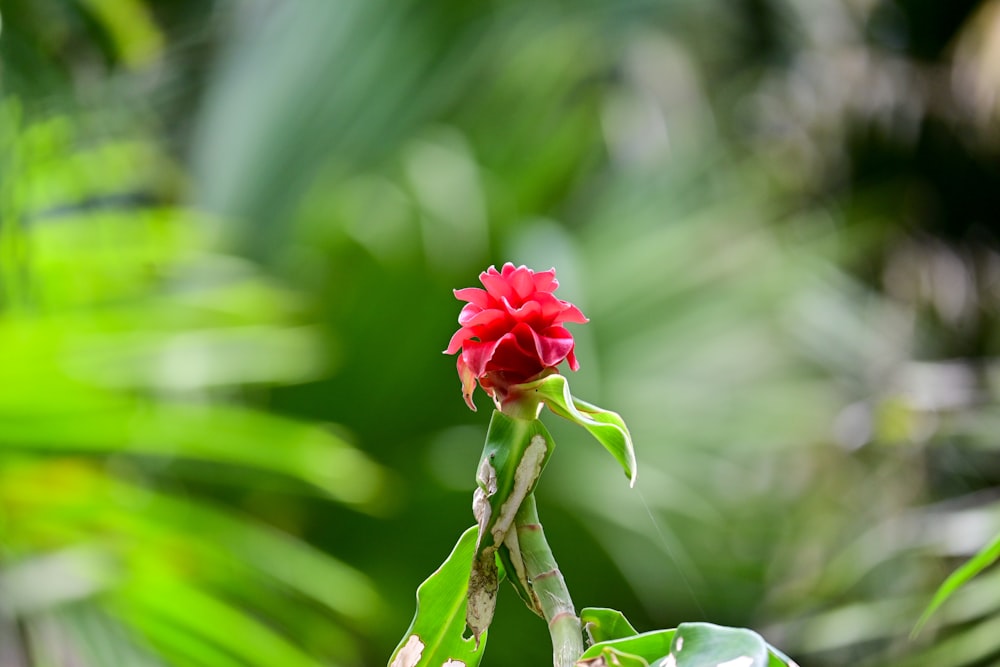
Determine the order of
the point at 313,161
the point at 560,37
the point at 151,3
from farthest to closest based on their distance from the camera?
the point at 151,3
the point at 560,37
the point at 313,161

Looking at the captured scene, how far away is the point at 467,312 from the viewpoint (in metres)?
0.26

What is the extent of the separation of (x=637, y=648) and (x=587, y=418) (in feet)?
0.18

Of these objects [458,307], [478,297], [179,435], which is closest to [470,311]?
[478,297]

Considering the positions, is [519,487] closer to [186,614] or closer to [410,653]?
[410,653]

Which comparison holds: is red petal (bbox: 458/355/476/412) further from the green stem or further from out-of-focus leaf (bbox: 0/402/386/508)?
out-of-focus leaf (bbox: 0/402/386/508)

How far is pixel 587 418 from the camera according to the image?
255mm

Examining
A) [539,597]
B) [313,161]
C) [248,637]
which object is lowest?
[539,597]

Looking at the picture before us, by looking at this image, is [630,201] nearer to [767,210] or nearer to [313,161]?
[767,210]

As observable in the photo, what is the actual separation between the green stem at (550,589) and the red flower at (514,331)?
3 cm

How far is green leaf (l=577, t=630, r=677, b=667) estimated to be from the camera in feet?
0.74

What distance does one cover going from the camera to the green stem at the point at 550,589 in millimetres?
228

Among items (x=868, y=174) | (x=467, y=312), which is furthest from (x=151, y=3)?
(x=467, y=312)

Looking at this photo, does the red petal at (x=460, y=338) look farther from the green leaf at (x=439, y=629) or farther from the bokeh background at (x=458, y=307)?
the bokeh background at (x=458, y=307)

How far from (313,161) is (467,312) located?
1306 mm
